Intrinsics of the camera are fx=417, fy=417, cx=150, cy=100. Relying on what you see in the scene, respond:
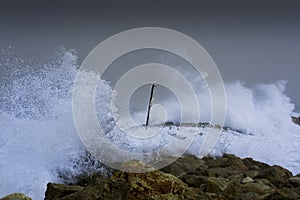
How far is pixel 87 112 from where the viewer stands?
5.62m

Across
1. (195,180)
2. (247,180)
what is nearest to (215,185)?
(195,180)

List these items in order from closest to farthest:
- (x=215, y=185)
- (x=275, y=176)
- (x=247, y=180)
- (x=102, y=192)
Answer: (x=102, y=192) → (x=215, y=185) → (x=247, y=180) → (x=275, y=176)

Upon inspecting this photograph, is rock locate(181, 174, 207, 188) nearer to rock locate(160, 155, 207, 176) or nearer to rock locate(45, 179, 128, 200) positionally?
rock locate(160, 155, 207, 176)

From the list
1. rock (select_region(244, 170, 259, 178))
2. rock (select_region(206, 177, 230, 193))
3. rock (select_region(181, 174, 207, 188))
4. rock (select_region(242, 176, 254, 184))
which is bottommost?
rock (select_region(206, 177, 230, 193))

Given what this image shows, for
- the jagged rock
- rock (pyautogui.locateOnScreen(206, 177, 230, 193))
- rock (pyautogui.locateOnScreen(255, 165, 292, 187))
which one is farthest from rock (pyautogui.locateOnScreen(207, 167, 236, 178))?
the jagged rock

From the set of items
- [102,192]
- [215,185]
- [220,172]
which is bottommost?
[102,192]

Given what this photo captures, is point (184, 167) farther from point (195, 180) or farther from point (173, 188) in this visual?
point (173, 188)

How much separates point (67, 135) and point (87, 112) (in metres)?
0.61

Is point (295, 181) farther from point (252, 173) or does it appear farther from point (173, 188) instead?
point (173, 188)

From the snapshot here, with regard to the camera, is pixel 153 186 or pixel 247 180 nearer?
pixel 153 186

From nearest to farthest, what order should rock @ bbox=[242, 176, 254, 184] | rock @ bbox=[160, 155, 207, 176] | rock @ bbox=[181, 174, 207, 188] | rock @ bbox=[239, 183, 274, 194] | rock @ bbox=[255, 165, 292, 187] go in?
rock @ bbox=[239, 183, 274, 194] < rock @ bbox=[181, 174, 207, 188] < rock @ bbox=[242, 176, 254, 184] < rock @ bbox=[255, 165, 292, 187] < rock @ bbox=[160, 155, 207, 176]

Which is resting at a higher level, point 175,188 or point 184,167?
point 184,167

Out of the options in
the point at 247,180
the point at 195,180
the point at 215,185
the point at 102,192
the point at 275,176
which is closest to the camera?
the point at 102,192

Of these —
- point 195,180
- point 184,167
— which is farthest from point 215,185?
point 184,167
